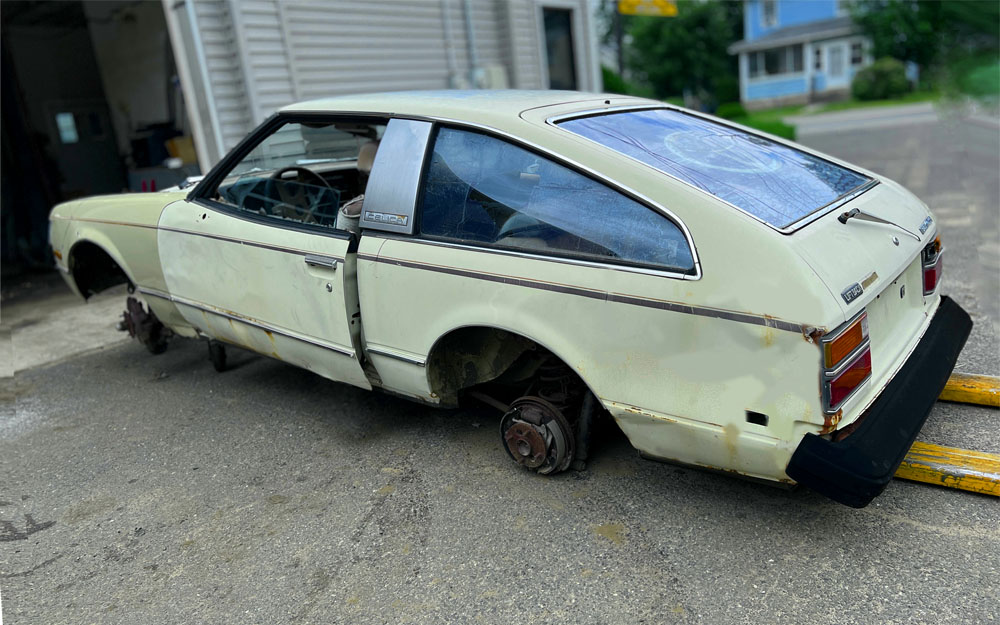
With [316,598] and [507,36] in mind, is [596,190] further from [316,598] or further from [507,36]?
[507,36]

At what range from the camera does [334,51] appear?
905cm

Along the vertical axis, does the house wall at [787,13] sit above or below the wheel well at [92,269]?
above

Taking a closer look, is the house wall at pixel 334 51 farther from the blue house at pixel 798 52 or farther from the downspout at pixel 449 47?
the blue house at pixel 798 52

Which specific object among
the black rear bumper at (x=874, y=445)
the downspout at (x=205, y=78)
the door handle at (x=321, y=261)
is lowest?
the black rear bumper at (x=874, y=445)

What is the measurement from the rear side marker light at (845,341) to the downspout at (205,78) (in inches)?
282

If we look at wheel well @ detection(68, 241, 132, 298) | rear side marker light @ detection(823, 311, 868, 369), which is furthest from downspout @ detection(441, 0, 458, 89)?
rear side marker light @ detection(823, 311, 868, 369)

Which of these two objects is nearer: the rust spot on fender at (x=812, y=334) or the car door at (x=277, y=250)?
the rust spot on fender at (x=812, y=334)

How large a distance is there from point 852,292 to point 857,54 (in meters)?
41.9

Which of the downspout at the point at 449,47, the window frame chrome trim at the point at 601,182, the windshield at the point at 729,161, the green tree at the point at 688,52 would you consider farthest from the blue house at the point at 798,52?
the window frame chrome trim at the point at 601,182

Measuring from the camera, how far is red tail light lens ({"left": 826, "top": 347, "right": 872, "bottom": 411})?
220 cm

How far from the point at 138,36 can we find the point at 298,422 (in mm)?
8477

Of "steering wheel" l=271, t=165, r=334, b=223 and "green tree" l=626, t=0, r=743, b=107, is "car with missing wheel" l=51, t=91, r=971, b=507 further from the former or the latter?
"green tree" l=626, t=0, r=743, b=107

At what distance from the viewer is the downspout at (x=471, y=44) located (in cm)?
1062

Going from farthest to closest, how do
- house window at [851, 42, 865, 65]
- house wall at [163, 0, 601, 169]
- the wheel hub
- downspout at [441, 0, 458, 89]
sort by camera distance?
house window at [851, 42, 865, 65], downspout at [441, 0, 458, 89], house wall at [163, 0, 601, 169], the wheel hub
